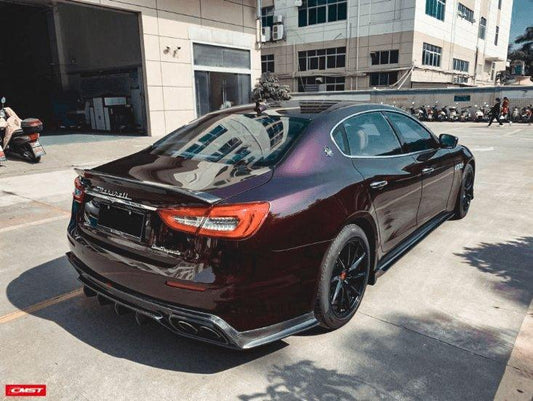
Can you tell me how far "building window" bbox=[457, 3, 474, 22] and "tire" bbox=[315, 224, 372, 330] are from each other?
46031mm

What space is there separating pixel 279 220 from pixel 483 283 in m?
2.39

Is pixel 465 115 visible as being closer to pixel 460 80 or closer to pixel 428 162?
pixel 460 80

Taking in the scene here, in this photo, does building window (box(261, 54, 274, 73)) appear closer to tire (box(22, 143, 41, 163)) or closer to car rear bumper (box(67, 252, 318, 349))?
tire (box(22, 143, 41, 163))

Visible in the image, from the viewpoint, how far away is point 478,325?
3094 millimetres

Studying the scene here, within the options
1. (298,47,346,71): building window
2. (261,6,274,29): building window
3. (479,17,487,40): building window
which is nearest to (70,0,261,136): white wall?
(298,47,346,71): building window

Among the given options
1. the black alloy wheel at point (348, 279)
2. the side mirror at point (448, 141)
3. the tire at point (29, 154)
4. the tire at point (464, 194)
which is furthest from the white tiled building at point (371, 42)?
the black alloy wheel at point (348, 279)

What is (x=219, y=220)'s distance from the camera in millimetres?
2301

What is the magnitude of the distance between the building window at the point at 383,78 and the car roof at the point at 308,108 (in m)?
35.2

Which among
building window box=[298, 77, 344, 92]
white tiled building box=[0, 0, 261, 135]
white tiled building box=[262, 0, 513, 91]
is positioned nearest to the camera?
white tiled building box=[0, 0, 261, 135]

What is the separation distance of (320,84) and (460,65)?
53.5 ft

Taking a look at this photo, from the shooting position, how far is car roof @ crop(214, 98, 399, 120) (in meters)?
3.33

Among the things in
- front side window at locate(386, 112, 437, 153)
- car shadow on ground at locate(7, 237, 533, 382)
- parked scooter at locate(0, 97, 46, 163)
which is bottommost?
car shadow on ground at locate(7, 237, 533, 382)

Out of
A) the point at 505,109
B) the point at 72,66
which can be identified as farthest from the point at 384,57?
the point at 72,66

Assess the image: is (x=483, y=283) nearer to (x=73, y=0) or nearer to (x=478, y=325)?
(x=478, y=325)
